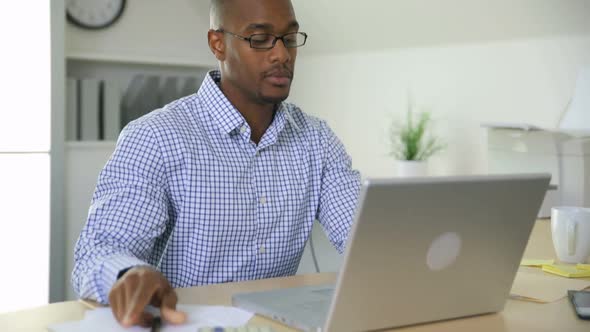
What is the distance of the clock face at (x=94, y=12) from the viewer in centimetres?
381

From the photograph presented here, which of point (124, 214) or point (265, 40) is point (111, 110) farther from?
point (124, 214)

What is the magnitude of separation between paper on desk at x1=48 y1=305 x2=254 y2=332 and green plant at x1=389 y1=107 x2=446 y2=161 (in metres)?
2.02

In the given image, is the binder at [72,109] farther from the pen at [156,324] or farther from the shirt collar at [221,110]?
the pen at [156,324]

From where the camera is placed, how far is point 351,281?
1039 mm

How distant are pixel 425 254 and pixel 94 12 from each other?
3147mm

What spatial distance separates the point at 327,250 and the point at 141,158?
1884 millimetres

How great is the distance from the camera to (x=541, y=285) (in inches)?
58.2

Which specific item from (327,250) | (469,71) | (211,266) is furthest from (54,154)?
(211,266)

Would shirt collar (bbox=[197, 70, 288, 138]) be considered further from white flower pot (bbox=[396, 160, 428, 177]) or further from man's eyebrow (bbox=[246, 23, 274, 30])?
white flower pot (bbox=[396, 160, 428, 177])

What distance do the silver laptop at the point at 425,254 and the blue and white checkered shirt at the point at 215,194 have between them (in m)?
0.33

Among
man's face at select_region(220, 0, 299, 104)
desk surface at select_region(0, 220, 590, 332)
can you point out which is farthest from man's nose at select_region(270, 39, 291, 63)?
desk surface at select_region(0, 220, 590, 332)

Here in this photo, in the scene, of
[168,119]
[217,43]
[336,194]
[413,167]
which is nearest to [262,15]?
[217,43]

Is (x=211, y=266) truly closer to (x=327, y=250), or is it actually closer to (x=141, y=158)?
(x=141, y=158)

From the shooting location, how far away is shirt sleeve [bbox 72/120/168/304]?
130cm
